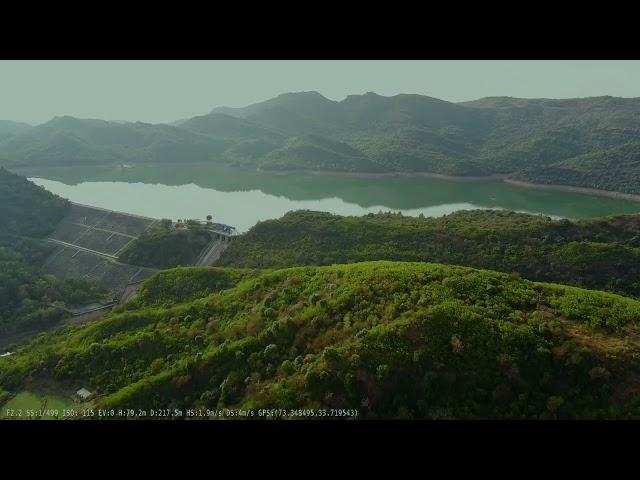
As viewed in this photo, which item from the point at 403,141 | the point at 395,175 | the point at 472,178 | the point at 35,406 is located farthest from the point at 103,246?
the point at 403,141

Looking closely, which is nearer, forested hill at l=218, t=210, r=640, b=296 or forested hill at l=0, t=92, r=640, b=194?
forested hill at l=218, t=210, r=640, b=296

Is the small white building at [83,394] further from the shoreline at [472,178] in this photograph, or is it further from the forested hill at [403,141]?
the forested hill at [403,141]

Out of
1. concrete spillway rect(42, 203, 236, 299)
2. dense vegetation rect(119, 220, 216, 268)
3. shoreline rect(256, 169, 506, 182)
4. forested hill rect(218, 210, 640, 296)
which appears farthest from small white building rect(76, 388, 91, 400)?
shoreline rect(256, 169, 506, 182)

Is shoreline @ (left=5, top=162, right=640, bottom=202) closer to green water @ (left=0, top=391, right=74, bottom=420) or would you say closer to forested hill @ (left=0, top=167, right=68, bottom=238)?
forested hill @ (left=0, top=167, right=68, bottom=238)

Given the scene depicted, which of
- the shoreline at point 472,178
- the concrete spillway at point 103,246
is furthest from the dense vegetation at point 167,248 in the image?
the shoreline at point 472,178

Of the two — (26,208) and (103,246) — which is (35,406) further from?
(26,208)

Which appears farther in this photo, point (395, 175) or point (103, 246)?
point (395, 175)
